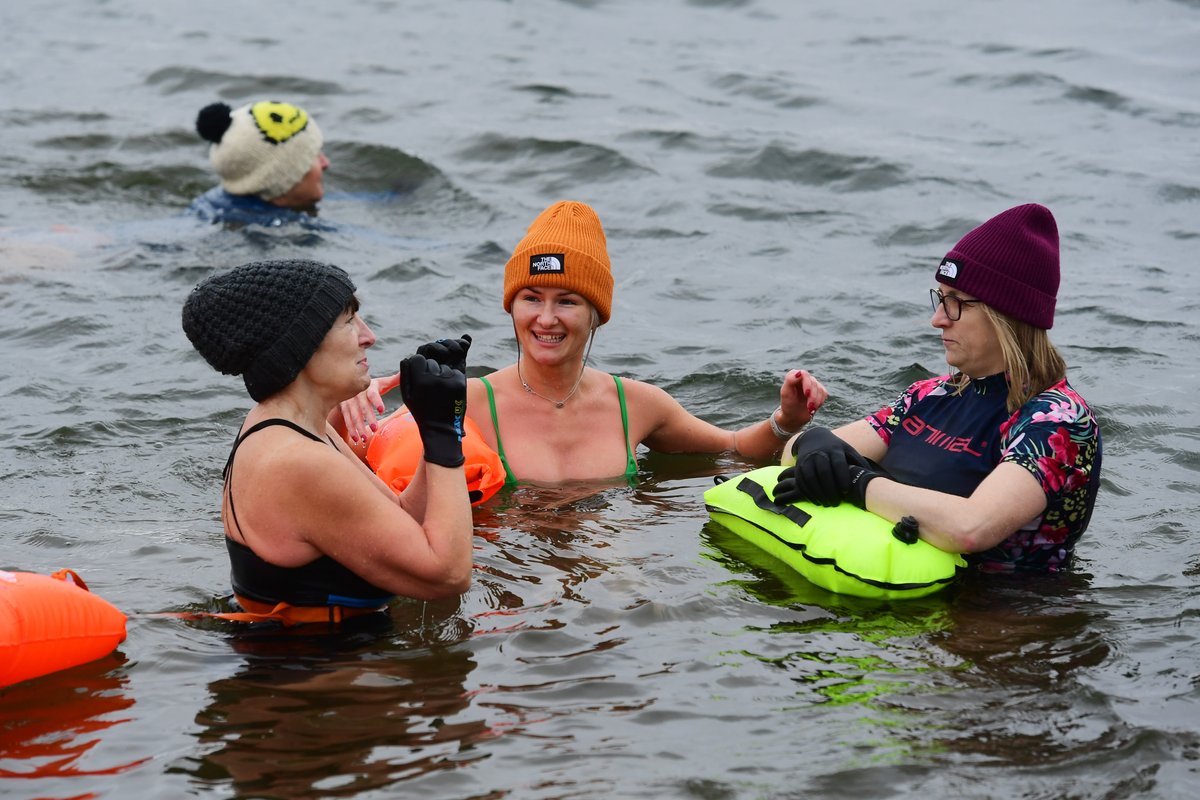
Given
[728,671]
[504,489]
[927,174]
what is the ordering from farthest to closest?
[927,174]
[504,489]
[728,671]

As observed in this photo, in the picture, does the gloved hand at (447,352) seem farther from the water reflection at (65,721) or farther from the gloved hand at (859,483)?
the gloved hand at (859,483)

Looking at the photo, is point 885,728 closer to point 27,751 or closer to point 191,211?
point 27,751

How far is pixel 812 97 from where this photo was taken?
1738cm

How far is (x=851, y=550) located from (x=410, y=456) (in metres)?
2.09

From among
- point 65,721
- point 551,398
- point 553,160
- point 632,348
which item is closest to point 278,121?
point 553,160

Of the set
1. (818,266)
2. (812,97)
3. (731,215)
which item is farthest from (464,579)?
(812,97)

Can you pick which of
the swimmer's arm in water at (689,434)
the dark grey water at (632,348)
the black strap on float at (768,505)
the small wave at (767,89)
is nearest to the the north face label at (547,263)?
the swimmer's arm in water at (689,434)

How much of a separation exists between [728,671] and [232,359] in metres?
2.13

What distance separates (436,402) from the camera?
4746 mm

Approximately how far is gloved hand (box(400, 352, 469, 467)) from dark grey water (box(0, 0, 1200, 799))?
865 mm

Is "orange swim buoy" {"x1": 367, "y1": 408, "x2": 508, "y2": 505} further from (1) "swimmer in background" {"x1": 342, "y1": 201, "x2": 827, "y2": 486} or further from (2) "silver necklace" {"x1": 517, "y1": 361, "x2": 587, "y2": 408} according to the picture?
(2) "silver necklace" {"x1": 517, "y1": 361, "x2": 587, "y2": 408}

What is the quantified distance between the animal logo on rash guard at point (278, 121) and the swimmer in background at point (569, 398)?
631 cm

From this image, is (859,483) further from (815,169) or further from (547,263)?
(815,169)

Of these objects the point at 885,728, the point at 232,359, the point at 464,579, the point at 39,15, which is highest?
the point at 39,15
